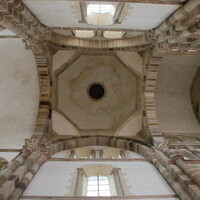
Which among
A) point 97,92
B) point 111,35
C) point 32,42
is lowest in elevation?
point 97,92

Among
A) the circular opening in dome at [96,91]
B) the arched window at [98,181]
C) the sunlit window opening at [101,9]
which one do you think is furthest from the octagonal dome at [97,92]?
the arched window at [98,181]

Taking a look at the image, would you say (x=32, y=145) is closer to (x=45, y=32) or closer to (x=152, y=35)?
(x=45, y=32)

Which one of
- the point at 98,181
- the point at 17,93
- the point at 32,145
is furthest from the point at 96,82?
the point at 98,181

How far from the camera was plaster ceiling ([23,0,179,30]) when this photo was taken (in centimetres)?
783

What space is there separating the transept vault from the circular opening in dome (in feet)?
0.17

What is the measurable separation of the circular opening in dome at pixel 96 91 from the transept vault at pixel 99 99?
5 centimetres

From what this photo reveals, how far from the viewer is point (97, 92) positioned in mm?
14336

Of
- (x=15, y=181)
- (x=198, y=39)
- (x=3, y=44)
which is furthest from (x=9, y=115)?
(x=198, y=39)

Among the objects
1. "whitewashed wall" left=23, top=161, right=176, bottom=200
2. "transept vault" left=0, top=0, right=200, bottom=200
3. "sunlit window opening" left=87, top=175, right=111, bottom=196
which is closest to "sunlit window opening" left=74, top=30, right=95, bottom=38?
"transept vault" left=0, top=0, right=200, bottom=200

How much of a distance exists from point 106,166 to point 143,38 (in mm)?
5572

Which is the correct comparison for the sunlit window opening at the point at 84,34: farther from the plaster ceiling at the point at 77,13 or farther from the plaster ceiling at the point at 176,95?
the plaster ceiling at the point at 176,95

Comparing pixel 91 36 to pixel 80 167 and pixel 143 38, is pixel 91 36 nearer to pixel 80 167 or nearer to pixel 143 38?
pixel 143 38

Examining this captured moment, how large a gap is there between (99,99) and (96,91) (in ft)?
1.44

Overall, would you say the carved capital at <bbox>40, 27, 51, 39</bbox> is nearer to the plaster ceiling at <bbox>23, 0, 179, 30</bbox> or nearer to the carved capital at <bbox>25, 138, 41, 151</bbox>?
the plaster ceiling at <bbox>23, 0, 179, 30</bbox>
